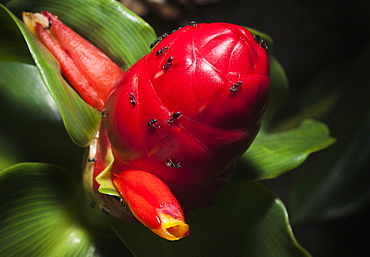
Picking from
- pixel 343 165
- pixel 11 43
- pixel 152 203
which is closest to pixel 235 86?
pixel 152 203

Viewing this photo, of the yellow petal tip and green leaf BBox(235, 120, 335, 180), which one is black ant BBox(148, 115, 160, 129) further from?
green leaf BBox(235, 120, 335, 180)

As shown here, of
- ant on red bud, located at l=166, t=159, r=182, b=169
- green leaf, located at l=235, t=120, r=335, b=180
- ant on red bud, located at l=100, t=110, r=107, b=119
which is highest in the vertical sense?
ant on red bud, located at l=100, t=110, r=107, b=119

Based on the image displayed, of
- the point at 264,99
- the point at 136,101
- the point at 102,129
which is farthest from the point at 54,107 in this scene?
the point at 264,99

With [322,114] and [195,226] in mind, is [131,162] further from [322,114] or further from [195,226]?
[322,114]

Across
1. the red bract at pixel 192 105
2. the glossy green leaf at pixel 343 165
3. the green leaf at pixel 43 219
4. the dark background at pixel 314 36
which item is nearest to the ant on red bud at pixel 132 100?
the red bract at pixel 192 105

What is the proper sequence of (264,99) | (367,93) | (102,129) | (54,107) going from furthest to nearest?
(367,93), (54,107), (102,129), (264,99)

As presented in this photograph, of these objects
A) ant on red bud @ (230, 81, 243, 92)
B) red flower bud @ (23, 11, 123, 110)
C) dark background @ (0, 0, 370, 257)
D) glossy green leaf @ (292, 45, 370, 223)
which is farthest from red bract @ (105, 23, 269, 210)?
glossy green leaf @ (292, 45, 370, 223)
